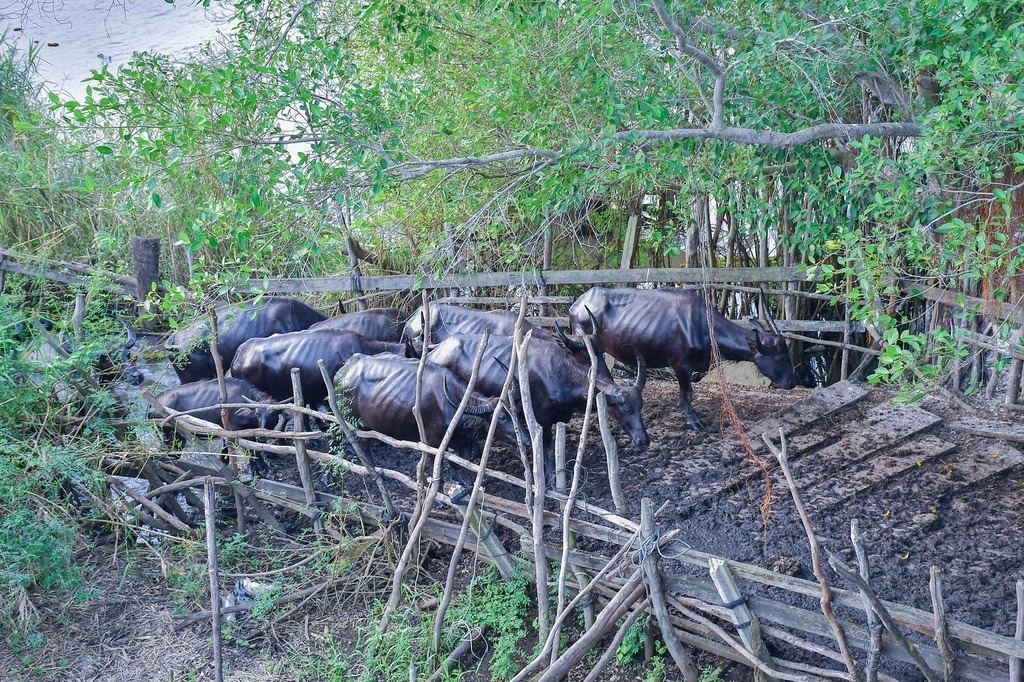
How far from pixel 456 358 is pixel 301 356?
1569 millimetres

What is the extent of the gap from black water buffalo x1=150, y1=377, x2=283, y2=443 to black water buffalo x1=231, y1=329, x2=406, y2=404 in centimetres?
20

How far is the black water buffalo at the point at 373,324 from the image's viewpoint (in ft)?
29.3

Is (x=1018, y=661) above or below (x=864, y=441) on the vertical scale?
above

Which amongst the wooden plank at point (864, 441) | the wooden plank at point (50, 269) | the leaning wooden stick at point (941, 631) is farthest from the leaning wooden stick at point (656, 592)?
the wooden plank at point (50, 269)

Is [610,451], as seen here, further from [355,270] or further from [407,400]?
[355,270]

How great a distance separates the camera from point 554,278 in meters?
9.30

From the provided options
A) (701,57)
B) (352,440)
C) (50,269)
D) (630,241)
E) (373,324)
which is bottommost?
(352,440)

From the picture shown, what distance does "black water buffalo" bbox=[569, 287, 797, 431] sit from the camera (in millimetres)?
7629

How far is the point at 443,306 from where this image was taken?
27.8 ft

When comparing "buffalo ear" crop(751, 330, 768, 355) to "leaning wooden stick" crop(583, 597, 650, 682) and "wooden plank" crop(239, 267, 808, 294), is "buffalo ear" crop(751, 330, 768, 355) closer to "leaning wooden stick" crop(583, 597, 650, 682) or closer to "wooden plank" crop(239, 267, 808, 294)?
"wooden plank" crop(239, 267, 808, 294)

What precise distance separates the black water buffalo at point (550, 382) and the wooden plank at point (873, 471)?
1339 millimetres

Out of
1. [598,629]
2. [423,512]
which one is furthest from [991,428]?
[423,512]

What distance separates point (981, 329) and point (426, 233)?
5.42 m

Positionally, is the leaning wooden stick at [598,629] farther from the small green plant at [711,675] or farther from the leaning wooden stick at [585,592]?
the small green plant at [711,675]
